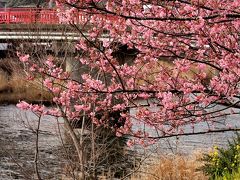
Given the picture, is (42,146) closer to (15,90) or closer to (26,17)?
(26,17)

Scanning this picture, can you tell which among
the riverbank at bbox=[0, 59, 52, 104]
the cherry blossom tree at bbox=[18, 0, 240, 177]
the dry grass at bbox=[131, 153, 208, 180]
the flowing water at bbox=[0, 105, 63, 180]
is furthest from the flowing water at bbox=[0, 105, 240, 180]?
the riverbank at bbox=[0, 59, 52, 104]

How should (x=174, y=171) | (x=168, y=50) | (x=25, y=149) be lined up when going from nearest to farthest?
(x=168, y=50) < (x=174, y=171) < (x=25, y=149)

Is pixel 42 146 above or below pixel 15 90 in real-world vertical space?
below

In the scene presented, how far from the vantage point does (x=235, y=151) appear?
9.41 m

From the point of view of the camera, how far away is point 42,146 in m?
17.4

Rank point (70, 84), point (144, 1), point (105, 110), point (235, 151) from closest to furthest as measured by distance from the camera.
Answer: point (144, 1), point (70, 84), point (105, 110), point (235, 151)

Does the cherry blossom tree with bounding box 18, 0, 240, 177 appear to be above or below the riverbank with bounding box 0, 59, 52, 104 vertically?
above

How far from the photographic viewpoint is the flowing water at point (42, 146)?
44.6 feet

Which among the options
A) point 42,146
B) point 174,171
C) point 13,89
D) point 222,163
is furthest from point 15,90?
point 222,163

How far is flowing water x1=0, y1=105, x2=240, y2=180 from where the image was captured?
1359 cm

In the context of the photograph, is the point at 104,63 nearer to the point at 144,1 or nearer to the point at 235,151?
the point at 144,1

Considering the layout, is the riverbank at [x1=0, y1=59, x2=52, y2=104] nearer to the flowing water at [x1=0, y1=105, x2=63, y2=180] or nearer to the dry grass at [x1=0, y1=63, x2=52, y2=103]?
the dry grass at [x1=0, y1=63, x2=52, y2=103]

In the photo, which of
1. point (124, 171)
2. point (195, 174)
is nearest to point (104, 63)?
point (195, 174)

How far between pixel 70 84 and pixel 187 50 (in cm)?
158
